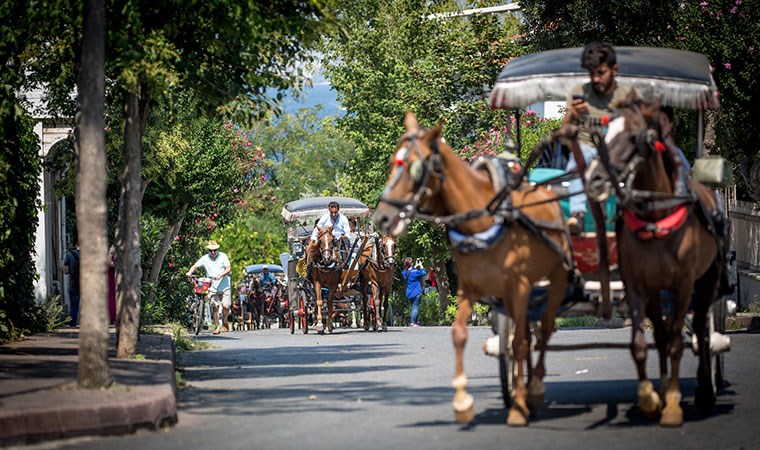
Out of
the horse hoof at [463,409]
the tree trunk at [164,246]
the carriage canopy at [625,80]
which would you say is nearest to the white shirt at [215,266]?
the tree trunk at [164,246]

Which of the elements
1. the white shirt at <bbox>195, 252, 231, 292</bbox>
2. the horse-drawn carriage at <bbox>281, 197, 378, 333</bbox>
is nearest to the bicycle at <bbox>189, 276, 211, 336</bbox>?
the white shirt at <bbox>195, 252, 231, 292</bbox>

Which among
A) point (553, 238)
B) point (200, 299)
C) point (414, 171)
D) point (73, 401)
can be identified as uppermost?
point (414, 171)

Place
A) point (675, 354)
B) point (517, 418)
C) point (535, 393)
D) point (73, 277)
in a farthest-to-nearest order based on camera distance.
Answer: point (73, 277) < point (535, 393) < point (675, 354) < point (517, 418)

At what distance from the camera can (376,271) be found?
105 ft

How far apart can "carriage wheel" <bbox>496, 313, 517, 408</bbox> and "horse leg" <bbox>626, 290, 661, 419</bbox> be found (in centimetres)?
127

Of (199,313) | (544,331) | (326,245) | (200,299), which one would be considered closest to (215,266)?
(200,299)

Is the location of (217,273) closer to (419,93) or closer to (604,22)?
(604,22)

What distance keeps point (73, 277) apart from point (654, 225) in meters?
20.5

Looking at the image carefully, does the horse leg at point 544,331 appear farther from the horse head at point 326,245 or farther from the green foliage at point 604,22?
the green foliage at point 604,22

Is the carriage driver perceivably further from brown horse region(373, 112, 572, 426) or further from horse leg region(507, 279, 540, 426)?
horse leg region(507, 279, 540, 426)

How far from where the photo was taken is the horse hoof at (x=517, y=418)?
11773 mm

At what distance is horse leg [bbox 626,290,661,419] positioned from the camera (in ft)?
38.8

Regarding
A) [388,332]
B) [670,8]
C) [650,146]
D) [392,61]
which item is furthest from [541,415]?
[392,61]

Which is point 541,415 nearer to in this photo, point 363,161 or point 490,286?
point 490,286
